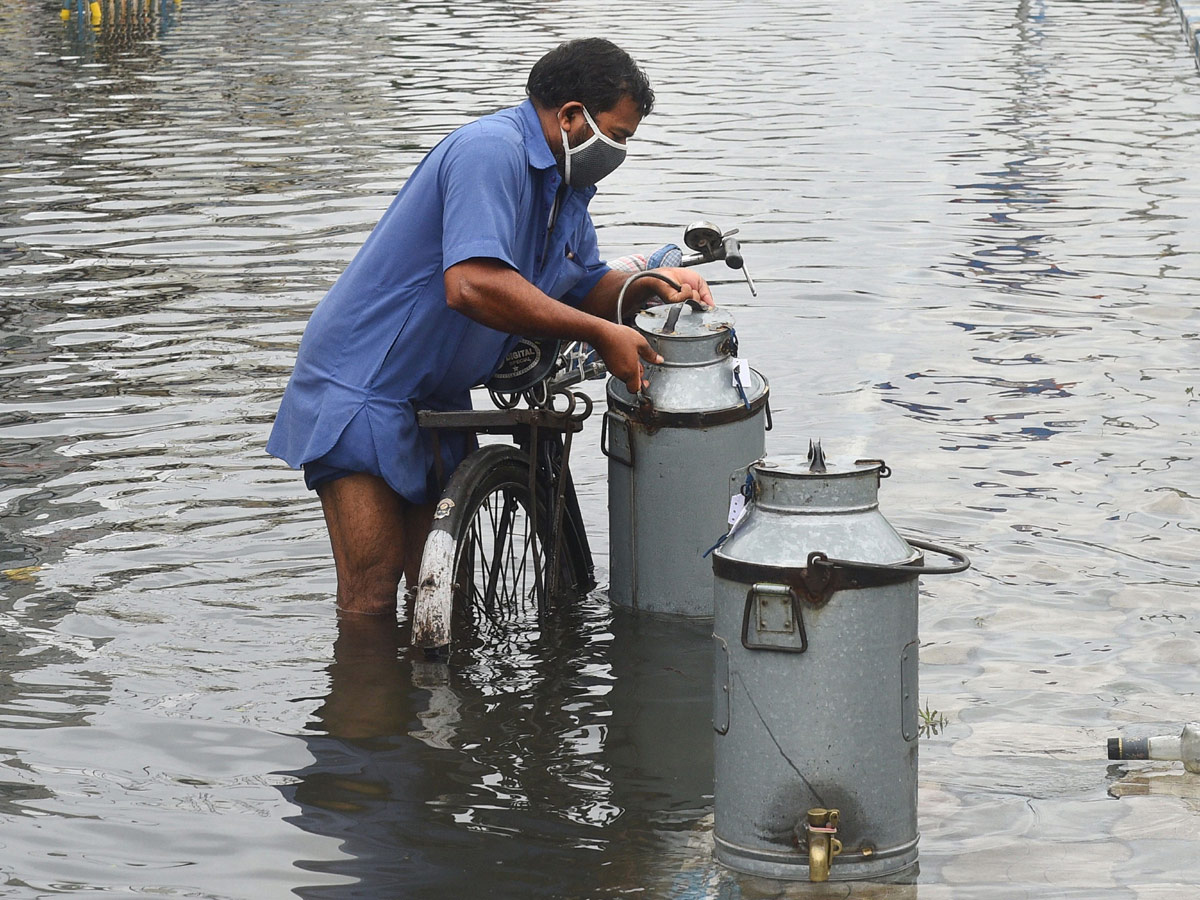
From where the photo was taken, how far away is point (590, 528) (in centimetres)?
681

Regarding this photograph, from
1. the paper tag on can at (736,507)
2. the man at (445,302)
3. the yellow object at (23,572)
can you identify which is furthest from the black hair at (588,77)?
the yellow object at (23,572)

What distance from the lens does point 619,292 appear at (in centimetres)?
550

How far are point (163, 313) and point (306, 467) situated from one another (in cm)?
540

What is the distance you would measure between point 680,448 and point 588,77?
1.19m

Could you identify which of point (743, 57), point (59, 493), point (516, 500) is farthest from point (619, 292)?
point (743, 57)

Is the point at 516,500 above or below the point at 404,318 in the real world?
below

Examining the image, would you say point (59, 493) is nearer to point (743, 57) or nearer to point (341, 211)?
point (341, 211)

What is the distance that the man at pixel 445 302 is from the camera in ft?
15.3

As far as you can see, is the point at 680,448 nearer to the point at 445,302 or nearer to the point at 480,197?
the point at 445,302

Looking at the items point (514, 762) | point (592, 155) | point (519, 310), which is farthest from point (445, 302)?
point (514, 762)

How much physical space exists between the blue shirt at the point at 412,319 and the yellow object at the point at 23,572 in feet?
4.63

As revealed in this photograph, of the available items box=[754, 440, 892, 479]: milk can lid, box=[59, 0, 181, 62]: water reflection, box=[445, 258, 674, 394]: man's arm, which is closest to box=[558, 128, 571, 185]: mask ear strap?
box=[445, 258, 674, 394]: man's arm

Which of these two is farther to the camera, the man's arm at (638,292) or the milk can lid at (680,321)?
the man's arm at (638,292)

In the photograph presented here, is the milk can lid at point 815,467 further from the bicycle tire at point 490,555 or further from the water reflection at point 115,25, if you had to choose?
the water reflection at point 115,25
